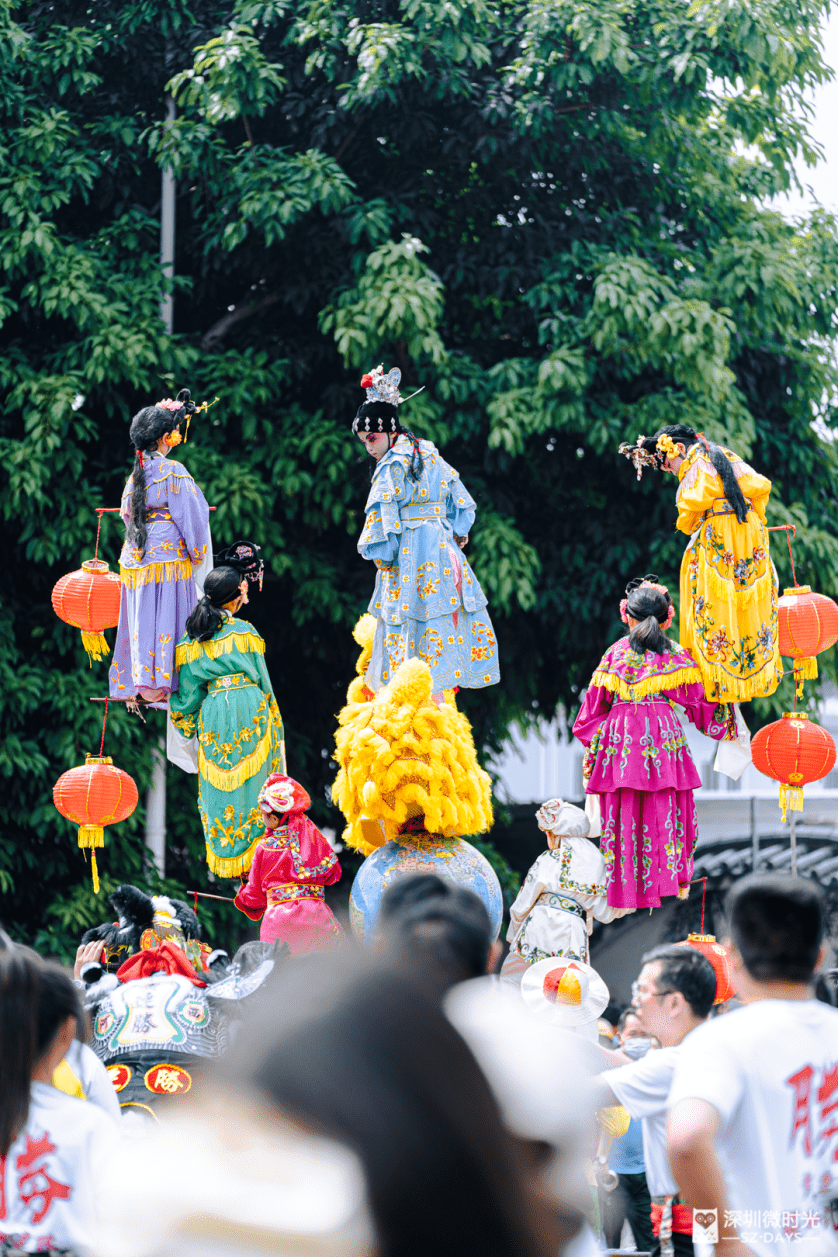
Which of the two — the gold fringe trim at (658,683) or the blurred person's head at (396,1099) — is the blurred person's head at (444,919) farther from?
the gold fringe trim at (658,683)

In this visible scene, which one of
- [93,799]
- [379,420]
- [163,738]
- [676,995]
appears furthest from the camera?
[163,738]

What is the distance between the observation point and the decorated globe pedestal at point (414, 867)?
15.8ft

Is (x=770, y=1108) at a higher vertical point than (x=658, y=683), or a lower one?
lower

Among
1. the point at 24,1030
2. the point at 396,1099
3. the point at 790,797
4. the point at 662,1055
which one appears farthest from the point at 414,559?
the point at 396,1099

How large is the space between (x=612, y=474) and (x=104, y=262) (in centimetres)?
370

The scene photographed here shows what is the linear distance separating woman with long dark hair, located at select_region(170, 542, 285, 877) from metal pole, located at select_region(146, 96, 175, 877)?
9.32ft

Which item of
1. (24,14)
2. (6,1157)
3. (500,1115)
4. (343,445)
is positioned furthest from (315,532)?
(500,1115)

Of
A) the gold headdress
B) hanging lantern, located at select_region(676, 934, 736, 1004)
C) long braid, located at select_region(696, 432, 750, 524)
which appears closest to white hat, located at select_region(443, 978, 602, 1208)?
long braid, located at select_region(696, 432, 750, 524)

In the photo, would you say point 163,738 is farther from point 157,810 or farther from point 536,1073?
point 536,1073

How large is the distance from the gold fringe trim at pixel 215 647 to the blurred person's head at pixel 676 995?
3.51 metres

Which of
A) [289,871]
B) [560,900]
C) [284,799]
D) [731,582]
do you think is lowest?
[560,900]

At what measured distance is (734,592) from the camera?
565cm

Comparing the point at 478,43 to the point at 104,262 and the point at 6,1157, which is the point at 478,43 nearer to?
the point at 104,262

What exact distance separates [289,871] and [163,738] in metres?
4.08
